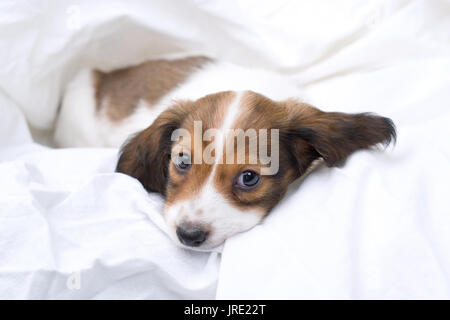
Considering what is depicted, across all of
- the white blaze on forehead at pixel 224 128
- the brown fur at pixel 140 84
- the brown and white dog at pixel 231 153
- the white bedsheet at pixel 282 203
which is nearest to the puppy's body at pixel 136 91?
the brown fur at pixel 140 84

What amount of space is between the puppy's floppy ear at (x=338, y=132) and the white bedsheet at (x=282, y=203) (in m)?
0.05

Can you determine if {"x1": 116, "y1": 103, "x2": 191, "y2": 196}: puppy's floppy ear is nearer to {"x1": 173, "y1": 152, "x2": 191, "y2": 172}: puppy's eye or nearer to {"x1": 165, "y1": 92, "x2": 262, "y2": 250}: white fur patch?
{"x1": 173, "y1": 152, "x2": 191, "y2": 172}: puppy's eye

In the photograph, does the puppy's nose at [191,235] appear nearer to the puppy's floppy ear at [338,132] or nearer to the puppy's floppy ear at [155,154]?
the puppy's floppy ear at [155,154]

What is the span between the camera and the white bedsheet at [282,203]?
4.50ft

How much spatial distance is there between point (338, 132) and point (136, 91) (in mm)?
1202

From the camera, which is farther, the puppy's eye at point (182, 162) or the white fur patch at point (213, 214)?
the puppy's eye at point (182, 162)

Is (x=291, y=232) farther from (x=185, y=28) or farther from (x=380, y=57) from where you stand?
(x=185, y=28)

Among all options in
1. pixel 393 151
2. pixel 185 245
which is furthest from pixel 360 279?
pixel 393 151

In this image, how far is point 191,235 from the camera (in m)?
1.52

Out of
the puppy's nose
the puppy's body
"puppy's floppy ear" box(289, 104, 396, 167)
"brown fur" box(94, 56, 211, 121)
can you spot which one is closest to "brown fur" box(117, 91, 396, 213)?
"puppy's floppy ear" box(289, 104, 396, 167)

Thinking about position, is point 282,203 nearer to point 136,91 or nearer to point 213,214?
point 213,214

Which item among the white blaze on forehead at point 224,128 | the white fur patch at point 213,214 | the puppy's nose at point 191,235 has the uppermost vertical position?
the white blaze on forehead at point 224,128

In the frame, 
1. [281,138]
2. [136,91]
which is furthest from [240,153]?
[136,91]

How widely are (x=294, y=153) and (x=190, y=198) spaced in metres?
0.42
